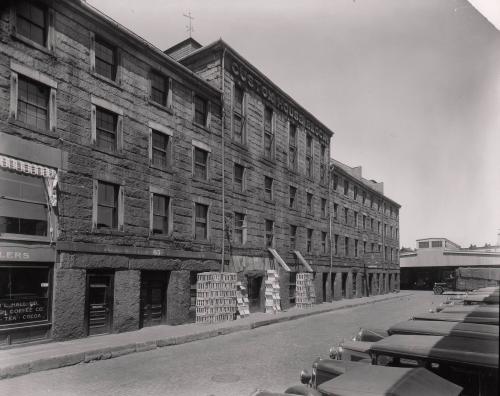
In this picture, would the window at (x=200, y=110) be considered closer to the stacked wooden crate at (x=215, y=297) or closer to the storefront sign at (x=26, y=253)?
the stacked wooden crate at (x=215, y=297)

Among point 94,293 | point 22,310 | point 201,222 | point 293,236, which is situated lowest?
point 22,310

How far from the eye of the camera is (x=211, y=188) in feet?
65.2

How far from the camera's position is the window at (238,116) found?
73.9 feet

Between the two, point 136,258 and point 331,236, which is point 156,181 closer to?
point 136,258

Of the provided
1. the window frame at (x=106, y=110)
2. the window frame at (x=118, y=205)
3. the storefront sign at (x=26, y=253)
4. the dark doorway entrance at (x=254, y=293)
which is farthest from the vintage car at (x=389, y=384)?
the dark doorway entrance at (x=254, y=293)

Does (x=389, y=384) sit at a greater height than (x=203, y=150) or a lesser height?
lesser

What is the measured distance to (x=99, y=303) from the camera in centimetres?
1414

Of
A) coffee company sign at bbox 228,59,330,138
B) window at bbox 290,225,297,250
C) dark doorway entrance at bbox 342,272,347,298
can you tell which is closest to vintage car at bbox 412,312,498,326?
coffee company sign at bbox 228,59,330,138

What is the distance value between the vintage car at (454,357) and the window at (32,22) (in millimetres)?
13081

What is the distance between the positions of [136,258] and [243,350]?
5631 mm

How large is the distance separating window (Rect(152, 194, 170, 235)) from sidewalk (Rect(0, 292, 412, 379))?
3785 millimetres

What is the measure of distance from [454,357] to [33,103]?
1285 cm

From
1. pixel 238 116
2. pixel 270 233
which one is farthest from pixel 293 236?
pixel 238 116

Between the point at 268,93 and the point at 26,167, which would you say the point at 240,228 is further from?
the point at 26,167
